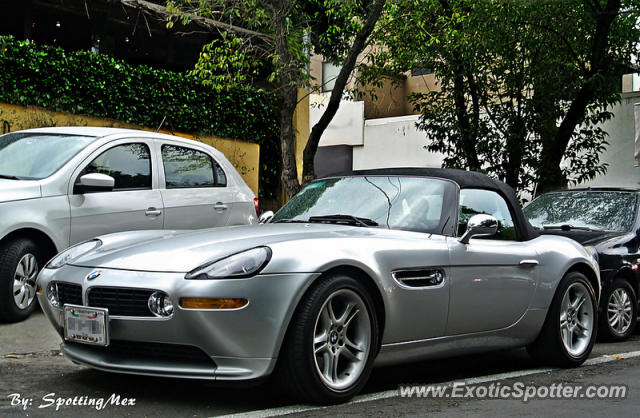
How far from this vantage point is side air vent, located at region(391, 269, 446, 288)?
16.4 ft

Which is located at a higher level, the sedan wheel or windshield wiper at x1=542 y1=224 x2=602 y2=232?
windshield wiper at x1=542 y1=224 x2=602 y2=232

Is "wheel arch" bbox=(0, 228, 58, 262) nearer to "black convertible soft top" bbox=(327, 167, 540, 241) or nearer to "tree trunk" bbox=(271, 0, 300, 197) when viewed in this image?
"black convertible soft top" bbox=(327, 167, 540, 241)

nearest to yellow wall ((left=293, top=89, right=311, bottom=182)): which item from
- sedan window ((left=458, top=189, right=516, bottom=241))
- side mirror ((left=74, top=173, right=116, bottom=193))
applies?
side mirror ((left=74, top=173, right=116, bottom=193))

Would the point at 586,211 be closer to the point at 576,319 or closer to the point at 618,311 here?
the point at 618,311

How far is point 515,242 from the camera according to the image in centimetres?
623

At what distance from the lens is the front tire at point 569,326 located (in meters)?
6.26

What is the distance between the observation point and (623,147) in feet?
65.2

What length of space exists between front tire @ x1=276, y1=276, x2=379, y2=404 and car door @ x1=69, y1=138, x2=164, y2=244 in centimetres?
372

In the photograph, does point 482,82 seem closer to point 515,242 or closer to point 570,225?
point 570,225

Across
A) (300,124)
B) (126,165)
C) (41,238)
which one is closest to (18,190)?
(41,238)

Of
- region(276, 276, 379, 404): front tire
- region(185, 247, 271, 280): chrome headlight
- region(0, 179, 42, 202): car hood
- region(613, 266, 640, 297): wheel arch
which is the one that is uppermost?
region(0, 179, 42, 202): car hood

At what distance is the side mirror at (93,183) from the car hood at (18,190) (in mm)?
392

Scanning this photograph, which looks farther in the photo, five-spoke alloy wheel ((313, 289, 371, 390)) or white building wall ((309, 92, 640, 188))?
white building wall ((309, 92, 640, 188))

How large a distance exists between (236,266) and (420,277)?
1314 mm
